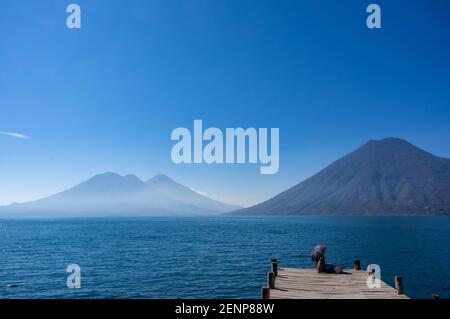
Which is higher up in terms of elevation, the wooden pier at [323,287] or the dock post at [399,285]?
the dock post at [399,285]

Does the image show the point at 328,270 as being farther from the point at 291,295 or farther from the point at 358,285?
the point at 291,295

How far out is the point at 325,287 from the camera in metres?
17.2

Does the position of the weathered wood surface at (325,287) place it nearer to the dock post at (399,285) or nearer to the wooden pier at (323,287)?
the wooden pier at (323,287)

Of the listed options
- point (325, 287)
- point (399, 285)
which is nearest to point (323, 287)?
point (325, 287)

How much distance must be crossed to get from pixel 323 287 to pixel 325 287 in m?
0.10

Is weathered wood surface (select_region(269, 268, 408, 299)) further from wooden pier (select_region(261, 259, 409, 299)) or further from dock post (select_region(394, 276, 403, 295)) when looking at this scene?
dock post (select_region(394, 276, 403, 295))

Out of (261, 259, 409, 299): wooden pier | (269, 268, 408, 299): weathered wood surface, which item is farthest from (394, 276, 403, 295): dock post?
(269, 268, 408, 299): weathered wood surface

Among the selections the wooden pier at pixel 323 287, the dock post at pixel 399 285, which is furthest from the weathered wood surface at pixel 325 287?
the dock post at pixel 399 285

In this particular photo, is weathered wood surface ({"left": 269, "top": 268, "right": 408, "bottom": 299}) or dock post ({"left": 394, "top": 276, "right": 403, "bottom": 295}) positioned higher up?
dock post ({"left": 394, "top": 276, "right": 403, "bottom": 295})

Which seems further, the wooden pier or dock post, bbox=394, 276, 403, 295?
dock post, bbox=394, 276, 403, 295

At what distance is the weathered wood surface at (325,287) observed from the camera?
610 inches

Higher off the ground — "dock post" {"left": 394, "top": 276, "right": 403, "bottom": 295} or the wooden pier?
"dock post" {"left": 394, "top": 276, "right": 403, "bottom": 295}

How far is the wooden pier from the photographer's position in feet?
50.6
